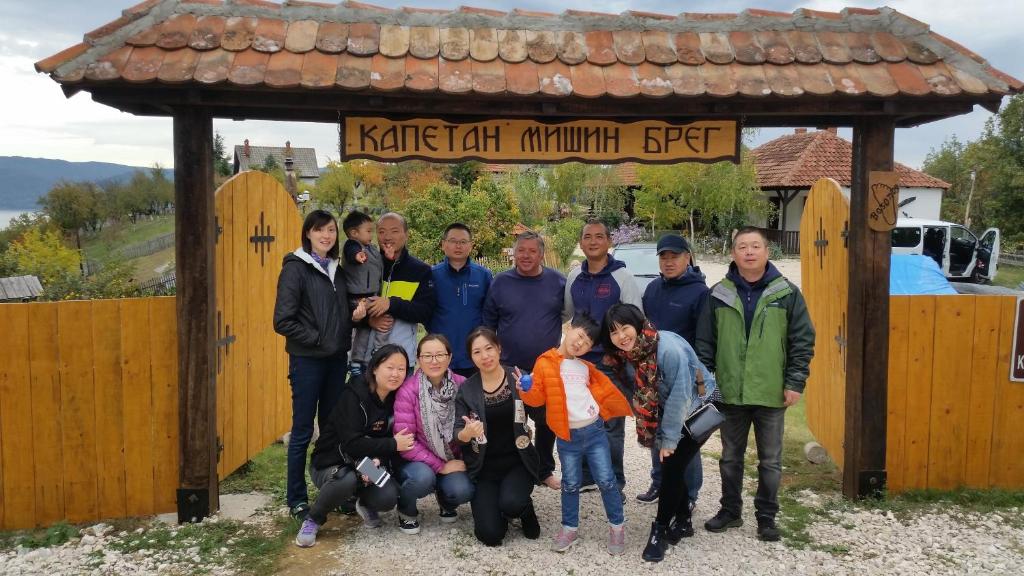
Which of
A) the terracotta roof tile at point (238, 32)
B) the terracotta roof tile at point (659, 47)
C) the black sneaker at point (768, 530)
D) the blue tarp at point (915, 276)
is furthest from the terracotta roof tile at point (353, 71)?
the blue tarp at point (915, 276)

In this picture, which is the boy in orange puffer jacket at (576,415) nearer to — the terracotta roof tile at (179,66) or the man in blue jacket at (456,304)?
the man in blue jacket at (456,304)

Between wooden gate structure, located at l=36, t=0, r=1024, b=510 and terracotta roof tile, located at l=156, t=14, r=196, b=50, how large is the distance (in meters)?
0.01

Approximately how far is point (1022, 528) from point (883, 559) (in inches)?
46.0

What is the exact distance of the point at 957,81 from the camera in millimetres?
4090

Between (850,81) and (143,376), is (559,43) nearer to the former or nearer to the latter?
(850,81)

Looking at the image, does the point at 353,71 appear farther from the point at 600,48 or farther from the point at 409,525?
the point at 409,525

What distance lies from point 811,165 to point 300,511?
2619 cm

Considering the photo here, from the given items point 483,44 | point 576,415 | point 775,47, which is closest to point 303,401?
point 576,415

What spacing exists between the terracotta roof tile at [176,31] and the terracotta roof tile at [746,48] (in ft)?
10.9

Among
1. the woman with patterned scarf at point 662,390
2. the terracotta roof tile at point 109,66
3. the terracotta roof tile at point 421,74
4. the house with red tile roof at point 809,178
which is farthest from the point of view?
the house with red tile roof at point 809,178

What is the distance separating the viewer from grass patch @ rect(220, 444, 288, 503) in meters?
4.90

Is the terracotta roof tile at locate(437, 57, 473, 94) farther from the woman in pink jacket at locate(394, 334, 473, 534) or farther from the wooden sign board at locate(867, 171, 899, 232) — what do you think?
the wooden sign board at locate(867, 171, 899, 232)

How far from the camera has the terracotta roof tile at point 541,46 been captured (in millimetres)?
4184

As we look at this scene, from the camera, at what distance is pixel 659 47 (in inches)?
169
